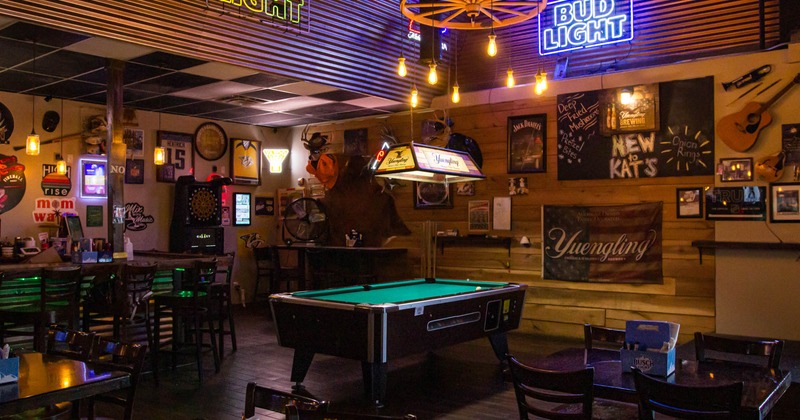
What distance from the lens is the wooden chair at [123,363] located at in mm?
2970

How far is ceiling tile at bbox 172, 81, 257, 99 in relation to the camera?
7.84 metres

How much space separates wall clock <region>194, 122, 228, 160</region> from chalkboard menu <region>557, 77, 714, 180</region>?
537 cm

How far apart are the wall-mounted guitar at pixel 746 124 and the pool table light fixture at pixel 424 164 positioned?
276 cm

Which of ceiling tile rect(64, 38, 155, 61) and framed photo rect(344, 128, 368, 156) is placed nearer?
ceiling tile rect(64, 38, 155, 61)

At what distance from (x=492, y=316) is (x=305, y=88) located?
12.4 ft

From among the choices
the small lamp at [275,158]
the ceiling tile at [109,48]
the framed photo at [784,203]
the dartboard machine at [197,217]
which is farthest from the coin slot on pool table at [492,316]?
the small lamp at [275,158]

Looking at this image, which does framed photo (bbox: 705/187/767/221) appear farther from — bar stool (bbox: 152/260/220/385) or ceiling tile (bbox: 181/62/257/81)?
bar stool (bbox: 152/260/220/385)

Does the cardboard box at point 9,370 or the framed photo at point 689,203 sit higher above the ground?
the framed photo at point 689,203

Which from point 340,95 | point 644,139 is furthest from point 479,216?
point 340,95

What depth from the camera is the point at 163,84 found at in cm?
777

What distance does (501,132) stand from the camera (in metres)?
8.61

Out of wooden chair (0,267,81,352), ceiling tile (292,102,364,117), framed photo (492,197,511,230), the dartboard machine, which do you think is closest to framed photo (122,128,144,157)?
the dartboard machine

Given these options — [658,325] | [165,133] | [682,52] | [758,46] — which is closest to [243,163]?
[165,133]

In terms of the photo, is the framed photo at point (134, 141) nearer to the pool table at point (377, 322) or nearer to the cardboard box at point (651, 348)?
the pool table at point (377, 322)
